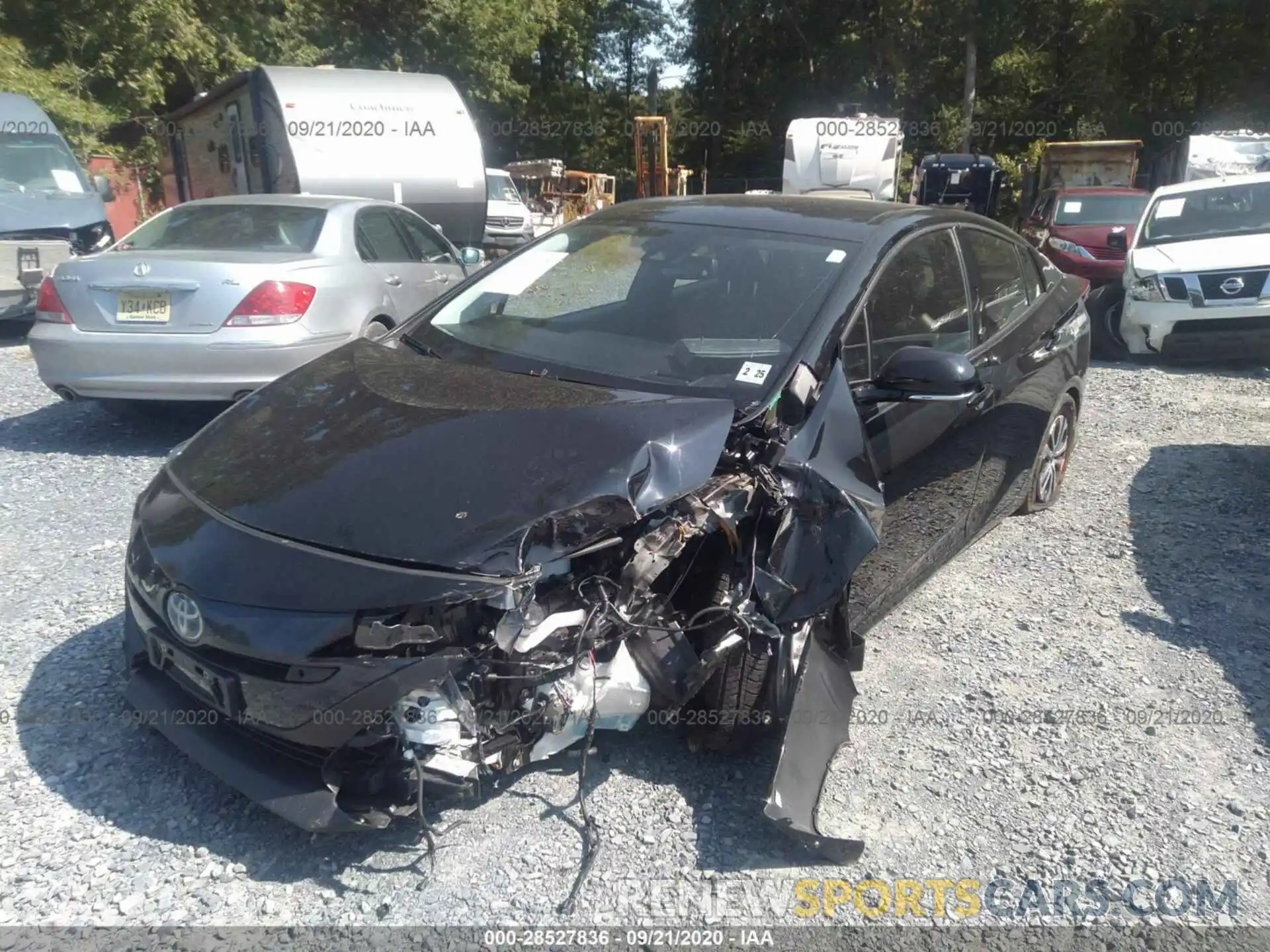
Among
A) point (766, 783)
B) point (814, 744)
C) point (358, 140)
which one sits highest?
point (358, 140)

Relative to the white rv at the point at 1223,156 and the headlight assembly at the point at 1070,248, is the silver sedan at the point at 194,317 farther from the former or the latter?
the white rv at the point at 1223,156

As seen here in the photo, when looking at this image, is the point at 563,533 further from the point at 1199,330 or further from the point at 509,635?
the point at 1199,330

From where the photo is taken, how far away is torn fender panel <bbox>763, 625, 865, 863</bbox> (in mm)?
2633

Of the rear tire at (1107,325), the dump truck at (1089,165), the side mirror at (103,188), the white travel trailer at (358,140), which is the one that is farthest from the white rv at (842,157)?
the side mirror at (103,188)

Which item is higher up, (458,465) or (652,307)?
(652,307)

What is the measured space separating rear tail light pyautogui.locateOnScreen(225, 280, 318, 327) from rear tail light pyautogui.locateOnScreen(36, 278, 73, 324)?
104 centimetres

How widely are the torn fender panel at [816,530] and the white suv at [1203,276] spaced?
23.3 ft

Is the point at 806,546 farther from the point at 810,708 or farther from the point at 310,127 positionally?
the point at 310,127

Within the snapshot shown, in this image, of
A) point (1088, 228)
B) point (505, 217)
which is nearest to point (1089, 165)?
point (1088, 228)

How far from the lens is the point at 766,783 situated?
9.79 feet

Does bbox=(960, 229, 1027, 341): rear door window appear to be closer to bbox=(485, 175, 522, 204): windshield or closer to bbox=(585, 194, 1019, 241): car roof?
bbox=(585, 194, 1019, 241): car roof

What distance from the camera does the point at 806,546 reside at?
2844 millimetres

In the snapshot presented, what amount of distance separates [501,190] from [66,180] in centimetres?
1177

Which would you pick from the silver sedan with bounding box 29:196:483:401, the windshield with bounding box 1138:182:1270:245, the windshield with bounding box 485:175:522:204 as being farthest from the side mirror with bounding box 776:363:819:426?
the windshield with bounding box 485:175:522:204
